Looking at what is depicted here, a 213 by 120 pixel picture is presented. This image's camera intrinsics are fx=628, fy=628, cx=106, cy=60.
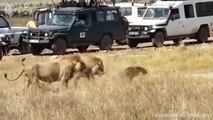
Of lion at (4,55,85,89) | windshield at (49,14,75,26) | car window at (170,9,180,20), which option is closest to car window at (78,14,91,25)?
windshield at (49,14,75,26)

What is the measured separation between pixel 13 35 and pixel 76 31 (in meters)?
2.86

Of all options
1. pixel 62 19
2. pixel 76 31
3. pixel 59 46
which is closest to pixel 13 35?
pixel 62 19

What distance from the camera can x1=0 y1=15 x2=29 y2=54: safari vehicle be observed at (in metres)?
27.3

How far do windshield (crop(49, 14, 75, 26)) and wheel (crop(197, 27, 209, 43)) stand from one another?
7187mm

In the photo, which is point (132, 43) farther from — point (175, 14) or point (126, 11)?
point (126, 11)

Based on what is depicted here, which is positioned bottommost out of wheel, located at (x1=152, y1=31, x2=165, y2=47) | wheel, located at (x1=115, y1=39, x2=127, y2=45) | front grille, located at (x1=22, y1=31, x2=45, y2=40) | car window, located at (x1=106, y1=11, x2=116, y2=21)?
wheel, located at (x1=115, y1=39, x2=127, y2=45)

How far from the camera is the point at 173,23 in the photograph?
97.4 ft

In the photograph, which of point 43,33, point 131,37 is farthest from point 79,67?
point 131,37

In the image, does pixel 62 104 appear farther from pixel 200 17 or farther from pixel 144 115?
pixel 200 17

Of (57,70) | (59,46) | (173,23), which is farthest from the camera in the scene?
(173,23)

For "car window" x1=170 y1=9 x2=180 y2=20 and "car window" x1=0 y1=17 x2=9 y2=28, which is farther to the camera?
"car window" x1=170 y1=9 x2=180 y2=20

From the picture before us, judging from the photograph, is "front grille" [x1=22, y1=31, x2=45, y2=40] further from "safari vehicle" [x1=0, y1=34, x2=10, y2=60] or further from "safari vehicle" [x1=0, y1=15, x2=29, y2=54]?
"safari vehicle" [x1=0, y1=34, x2=10, y2=60]

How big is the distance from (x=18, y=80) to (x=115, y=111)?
7981 mm

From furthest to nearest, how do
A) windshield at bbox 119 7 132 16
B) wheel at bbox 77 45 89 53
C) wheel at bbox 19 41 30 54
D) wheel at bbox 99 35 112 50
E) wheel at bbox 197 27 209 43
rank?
windshield at bbox 119 7 132 16, wheel at bbox 197 27 209 43, wheel at bbox 99 35 112 50, wheel at bbox 77 45 89 53, wheel at bbox 19 41 30 54
